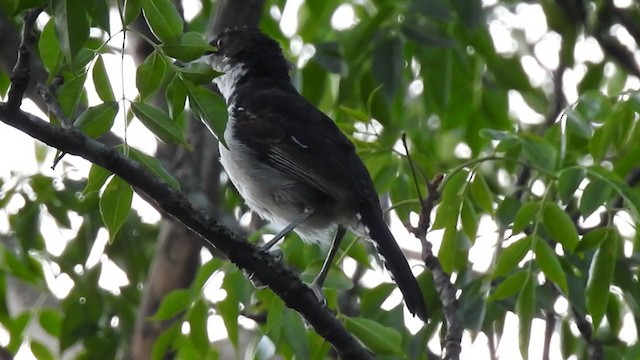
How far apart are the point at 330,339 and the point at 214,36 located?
2777 mm

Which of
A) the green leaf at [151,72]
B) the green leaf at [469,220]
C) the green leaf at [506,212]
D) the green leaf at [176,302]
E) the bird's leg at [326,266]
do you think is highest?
the green leaf at [151,72]

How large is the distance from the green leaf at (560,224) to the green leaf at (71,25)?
5.89ft

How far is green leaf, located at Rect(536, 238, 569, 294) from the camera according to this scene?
3.53 m

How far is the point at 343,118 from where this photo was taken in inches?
208

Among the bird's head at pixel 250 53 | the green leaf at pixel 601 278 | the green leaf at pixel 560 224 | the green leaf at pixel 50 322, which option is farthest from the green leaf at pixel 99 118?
the bird's head at pixel 250 53

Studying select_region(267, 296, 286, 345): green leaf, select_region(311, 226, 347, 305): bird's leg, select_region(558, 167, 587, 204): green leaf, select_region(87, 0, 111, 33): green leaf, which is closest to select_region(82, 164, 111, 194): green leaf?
select_region(87, 0, 111, 33): green leaf

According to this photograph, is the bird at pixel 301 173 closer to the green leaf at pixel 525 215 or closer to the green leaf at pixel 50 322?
the green leaf at pixel 525 215

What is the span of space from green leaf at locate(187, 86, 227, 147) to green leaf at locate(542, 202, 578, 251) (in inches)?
51.7

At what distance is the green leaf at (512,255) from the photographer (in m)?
3.61

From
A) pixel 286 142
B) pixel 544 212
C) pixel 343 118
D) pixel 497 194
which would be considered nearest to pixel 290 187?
pixel 286 142

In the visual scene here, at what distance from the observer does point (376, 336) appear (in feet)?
12.0

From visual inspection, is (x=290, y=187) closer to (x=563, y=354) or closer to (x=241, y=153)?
(x=241, y=153)

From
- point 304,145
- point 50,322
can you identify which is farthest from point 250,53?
point 50,322

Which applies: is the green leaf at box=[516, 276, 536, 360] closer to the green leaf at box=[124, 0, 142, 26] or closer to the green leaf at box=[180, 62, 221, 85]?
the green leaf at box=[180, 62, 221, 85]
